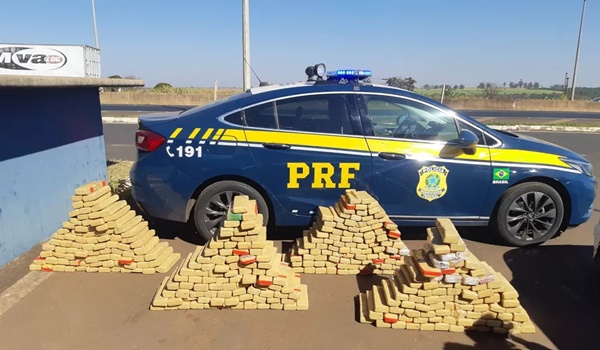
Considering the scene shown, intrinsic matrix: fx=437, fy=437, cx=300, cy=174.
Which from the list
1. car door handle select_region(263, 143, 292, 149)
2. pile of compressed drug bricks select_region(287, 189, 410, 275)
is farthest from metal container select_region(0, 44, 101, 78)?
pile of compressed drug bricks select_region(287, 189, 410, 275)

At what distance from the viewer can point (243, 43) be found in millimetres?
11250

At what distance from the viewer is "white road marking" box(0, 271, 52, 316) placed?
331 centimetres

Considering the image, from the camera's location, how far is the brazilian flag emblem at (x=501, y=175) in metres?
4.36

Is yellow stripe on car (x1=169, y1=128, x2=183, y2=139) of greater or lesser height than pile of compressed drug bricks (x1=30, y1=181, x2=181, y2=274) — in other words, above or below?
above

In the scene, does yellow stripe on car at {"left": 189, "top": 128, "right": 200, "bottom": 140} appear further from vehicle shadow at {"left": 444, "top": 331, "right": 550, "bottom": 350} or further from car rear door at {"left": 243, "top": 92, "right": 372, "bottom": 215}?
vehicle shadow at {"left": 444, "top": 331, "right": 550, "bottom": 350}

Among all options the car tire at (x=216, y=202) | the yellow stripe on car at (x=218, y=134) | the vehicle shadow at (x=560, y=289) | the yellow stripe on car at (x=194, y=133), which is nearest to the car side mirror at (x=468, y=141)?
the vehicle shadow at (x=560, y=289)

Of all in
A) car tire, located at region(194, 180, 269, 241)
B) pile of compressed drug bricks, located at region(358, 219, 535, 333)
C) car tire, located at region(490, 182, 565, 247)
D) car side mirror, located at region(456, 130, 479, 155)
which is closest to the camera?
pile of compressed drug bricks, located at region(358, 219, 535, 333)

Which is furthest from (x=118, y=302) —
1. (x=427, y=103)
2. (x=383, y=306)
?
(x=427, y=103)

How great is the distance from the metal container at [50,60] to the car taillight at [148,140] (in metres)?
3.26

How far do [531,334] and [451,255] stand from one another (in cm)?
80

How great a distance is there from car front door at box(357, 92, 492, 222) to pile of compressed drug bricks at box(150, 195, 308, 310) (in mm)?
1551

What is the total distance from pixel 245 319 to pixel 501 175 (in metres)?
2.89

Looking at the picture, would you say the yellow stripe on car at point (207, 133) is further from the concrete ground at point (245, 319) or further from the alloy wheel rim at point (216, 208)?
the concrete ground at point (245, 319)

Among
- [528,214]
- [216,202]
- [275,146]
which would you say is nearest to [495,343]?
[528,214]
